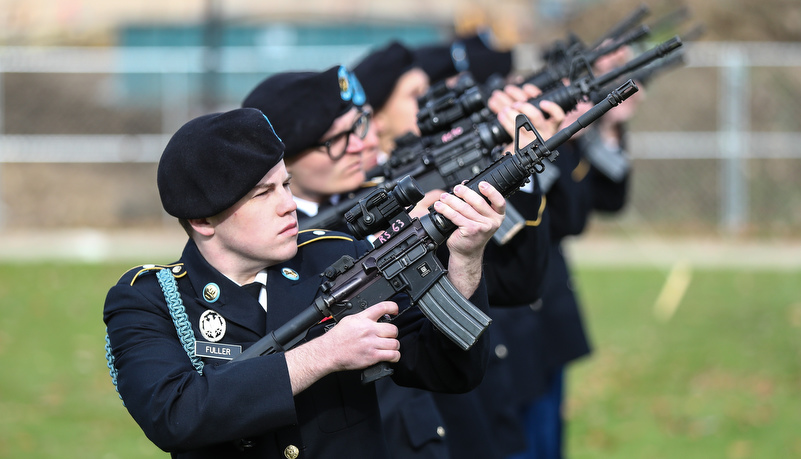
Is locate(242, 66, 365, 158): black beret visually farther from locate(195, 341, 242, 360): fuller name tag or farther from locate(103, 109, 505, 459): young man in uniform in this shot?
locate(195, 341, 242, 360): fuller name tag

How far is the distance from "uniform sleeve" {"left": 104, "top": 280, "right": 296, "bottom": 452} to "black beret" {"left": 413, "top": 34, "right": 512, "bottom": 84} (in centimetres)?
A: 340

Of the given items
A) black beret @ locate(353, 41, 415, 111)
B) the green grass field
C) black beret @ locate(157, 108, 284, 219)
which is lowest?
the green grass field

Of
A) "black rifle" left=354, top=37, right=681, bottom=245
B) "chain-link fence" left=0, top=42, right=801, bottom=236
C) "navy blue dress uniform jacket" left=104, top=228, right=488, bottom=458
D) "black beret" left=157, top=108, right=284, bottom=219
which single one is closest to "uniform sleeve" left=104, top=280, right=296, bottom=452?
"navy blue dress uniform jacket" left=104, top=228, right=488, bottom=458

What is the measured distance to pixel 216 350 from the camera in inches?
108

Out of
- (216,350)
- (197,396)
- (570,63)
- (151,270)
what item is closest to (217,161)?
(151,270)

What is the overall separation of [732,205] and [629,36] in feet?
32.5

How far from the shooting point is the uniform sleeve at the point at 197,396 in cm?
251

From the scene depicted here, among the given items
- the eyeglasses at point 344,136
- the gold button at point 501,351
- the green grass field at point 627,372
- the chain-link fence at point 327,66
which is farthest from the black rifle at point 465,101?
the chain-link fence at point 327,66

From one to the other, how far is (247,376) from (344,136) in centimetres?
144

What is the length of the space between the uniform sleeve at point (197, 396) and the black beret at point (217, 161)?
41cm

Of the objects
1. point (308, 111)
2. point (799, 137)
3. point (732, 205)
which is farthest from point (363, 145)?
point (799, 137)

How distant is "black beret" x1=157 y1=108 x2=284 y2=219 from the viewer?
2723mm

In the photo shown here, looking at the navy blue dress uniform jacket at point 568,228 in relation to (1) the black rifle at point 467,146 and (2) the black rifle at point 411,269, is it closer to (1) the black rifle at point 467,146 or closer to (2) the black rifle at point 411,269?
(1) the black rifle at point 467,146

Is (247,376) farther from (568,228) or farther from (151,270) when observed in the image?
(568,228)
